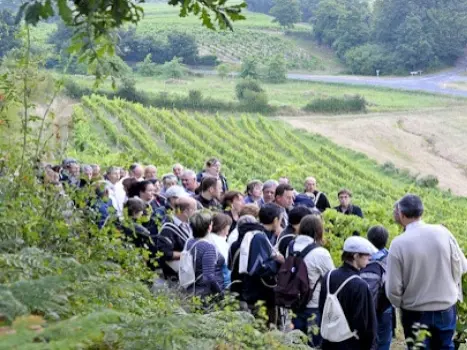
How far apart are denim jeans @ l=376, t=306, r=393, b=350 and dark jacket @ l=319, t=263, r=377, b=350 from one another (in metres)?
0.81

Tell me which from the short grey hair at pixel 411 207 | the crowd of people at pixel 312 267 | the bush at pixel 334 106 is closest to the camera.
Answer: the crowd of people at pixel 312 267

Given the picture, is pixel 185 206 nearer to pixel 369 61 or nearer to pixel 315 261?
pixel 315 261

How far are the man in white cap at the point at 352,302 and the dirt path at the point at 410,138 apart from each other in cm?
3478

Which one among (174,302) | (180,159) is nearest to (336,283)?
(174,302)

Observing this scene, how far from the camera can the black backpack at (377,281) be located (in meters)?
6.30

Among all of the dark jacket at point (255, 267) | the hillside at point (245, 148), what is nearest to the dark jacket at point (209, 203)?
the dark jacket at point (255, 267)

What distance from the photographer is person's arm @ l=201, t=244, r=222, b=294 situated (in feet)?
21.4

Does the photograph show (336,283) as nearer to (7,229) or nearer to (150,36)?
(7,229)

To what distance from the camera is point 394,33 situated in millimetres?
102500

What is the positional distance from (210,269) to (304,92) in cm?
7302

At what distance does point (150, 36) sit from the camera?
9294 cm

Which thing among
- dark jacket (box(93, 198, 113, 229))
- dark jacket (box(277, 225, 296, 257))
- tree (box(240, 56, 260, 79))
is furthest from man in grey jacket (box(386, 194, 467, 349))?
tree (box(240, 56, 260, 79))

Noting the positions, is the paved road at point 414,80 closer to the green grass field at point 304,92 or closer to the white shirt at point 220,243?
the green grass field at point 304,92

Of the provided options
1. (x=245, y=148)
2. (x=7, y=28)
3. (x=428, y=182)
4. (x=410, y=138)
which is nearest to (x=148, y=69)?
(x=410, y=138)
